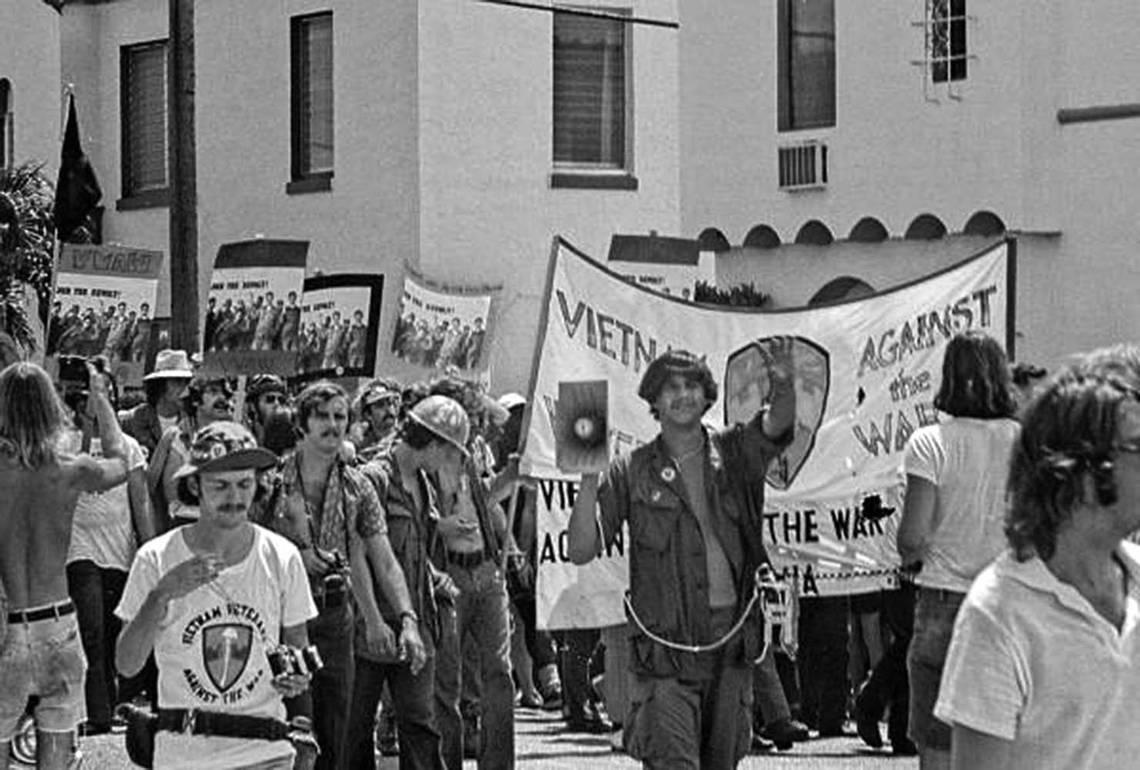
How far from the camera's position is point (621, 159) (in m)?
26.2

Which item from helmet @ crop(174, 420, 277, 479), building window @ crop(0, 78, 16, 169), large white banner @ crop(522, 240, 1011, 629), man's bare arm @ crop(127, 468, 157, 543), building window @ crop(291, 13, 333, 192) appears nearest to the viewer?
helmet @ crop(174, 420, 277, 479)

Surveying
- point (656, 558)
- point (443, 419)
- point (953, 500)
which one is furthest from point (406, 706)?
point (953, 500)

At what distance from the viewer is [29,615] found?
985 centimetres

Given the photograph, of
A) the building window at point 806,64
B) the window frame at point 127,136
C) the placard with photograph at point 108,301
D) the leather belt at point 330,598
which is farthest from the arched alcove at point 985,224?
the leather belt at point 330,598

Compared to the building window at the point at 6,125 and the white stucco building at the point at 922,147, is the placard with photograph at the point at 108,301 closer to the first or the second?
the white stucco building at the point at 922,147

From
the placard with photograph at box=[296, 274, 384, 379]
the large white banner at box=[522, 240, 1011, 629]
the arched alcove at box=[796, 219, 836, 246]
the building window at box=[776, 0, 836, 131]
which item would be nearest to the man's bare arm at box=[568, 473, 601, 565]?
the large white banner at box=[522, 240, 1011, 629]

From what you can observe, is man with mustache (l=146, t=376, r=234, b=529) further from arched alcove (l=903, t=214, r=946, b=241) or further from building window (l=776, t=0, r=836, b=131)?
building window (l=776, t=0, r=836, b=131)

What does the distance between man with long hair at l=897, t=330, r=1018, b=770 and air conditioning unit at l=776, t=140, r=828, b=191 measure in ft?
62.7

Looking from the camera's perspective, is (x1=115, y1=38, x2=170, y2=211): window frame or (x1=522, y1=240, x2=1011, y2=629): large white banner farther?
(x1=115, y1=38, x2=170, y2=211): window frame

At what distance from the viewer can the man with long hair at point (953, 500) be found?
930cm

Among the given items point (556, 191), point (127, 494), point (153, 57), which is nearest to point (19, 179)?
point (153, 57)

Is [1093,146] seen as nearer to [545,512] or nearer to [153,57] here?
[153,57]

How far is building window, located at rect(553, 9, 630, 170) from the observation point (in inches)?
1019

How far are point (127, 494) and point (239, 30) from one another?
13524 mm
